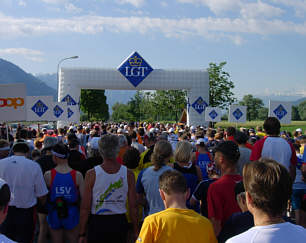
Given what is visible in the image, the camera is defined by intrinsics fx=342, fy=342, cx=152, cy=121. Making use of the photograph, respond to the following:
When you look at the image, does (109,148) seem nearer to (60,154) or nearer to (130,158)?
(60,154)

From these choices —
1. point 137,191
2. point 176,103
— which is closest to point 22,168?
point 137,191

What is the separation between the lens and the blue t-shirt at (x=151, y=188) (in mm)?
3977

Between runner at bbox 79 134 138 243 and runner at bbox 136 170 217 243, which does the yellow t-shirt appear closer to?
runner at bbox 136 170 217 243

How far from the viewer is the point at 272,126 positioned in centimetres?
546

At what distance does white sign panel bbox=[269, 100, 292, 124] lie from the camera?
11.3m

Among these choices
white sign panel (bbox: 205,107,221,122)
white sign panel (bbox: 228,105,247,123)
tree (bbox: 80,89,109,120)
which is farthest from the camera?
tree (bbox: 80,89,109,120)

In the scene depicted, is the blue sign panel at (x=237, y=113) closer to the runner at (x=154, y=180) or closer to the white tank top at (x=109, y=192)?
the runner at (x=154, y=180)

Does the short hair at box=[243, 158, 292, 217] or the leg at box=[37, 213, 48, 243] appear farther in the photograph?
the leg at box=[37, 213, 48, 243]

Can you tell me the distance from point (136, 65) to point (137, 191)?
2064 centimetres

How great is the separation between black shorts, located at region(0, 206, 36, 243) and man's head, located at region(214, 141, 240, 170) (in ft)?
8.41

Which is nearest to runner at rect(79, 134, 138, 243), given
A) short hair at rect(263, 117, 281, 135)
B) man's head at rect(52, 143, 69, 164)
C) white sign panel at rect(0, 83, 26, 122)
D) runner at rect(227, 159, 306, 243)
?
man's head at rect(52, 143, 69, 164)

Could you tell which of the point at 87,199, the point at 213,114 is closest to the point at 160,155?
the point at 87,199

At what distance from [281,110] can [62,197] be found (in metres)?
8.96

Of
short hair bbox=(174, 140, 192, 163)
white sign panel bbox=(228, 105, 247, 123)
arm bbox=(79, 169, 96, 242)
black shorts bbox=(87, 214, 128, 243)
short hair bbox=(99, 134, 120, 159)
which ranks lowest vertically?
black shorts bbox=(87, 214, 128, 243)
